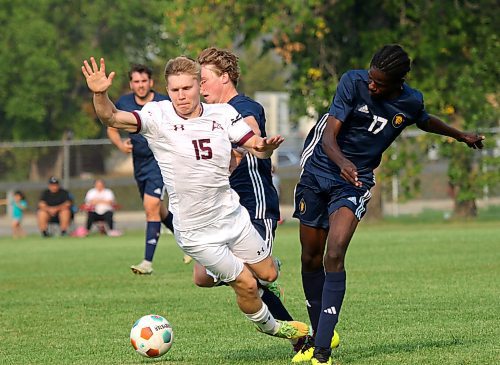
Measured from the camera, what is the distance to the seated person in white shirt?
2738 cm

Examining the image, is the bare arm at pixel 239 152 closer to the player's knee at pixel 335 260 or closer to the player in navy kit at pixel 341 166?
the player in navy kit at pixel 341 166

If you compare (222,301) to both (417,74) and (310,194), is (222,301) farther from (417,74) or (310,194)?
(417,74)

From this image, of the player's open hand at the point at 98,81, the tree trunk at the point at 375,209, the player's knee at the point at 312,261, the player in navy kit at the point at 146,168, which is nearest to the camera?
the player's open hand at the point at 98,81

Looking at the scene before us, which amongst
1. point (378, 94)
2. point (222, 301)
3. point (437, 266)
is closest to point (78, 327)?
point (222, 301)

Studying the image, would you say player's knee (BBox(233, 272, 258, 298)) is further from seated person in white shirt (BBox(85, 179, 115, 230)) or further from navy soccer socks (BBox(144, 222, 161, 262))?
seated person in white shirt (BBox(85, 179, 115, 230))

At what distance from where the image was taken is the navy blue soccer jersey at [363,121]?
7574mm

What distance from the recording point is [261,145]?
7113mm

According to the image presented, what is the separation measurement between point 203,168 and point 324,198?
0.99 metres

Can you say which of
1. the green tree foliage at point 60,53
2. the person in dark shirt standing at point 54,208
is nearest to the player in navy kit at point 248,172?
the person in dark shirt standing at point 54,208

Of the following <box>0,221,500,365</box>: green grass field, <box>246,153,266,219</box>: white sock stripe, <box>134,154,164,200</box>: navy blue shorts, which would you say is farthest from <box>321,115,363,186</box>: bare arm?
<box>134,154,164,200</box>: navy blue shorts

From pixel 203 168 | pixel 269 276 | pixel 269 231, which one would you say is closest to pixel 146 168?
pixel 269 231

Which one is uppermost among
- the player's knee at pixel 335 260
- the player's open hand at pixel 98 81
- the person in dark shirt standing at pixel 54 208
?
the player's open hand at pixel 98 81

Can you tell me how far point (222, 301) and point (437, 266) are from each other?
430 cm

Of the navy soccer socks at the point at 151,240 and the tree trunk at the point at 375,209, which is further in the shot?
the tree trunk at the point at 375,209
